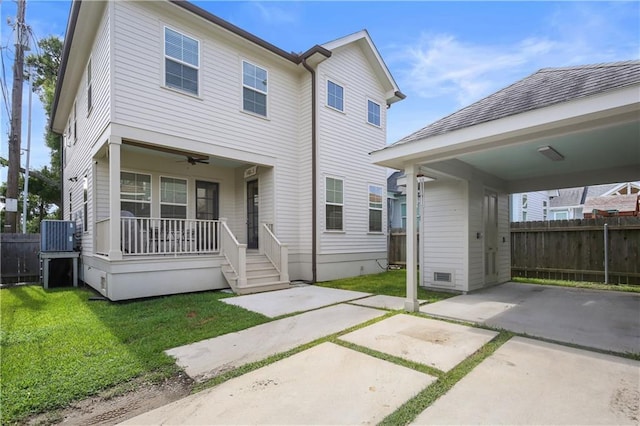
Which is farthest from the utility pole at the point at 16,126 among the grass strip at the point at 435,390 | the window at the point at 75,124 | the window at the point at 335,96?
the grass strip at the point at 435,390

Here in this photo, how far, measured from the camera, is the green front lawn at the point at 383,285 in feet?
22.3

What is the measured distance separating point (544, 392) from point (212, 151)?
24.0 ft

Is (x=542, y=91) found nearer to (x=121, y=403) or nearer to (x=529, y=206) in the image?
(x=121, y=403)

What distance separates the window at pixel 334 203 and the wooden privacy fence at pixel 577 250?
5401 millimetres

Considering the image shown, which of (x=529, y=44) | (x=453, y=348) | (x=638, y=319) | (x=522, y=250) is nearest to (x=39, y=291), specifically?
(x=453, y=348)

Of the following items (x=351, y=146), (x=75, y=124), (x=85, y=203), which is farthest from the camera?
(x=75, y=124)

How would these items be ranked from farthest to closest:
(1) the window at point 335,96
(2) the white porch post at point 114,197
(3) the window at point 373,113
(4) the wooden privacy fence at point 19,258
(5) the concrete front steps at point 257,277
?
(3) the window at point 373,113
(1) the window at point 335,96
(4) the wooden privacy fence at point 19,258
(5) the concrete front steps at point 257,277
(2) the white porch post at point 114,197

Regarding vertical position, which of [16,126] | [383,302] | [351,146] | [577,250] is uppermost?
[16,126]

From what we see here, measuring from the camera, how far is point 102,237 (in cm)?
707

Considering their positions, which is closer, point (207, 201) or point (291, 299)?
point (291, 299)

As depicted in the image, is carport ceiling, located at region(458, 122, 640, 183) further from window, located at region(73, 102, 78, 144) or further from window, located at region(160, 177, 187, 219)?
window, located at region(73, 102, 78, 144)

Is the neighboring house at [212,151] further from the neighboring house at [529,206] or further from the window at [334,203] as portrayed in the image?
the neighboring house at [529,206]

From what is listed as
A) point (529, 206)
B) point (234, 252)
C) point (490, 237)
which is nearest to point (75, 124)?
point (234, 252)

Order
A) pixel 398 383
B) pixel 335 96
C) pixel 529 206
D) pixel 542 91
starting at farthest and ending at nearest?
1. pixel 529 206
2. pixel 335 96
3. pixel 542 91
4. pixel 398 383
